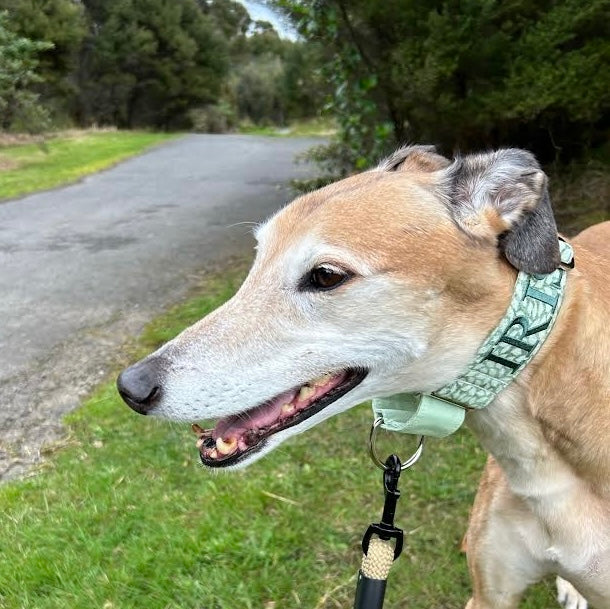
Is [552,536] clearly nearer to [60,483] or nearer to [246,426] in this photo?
[246,426]

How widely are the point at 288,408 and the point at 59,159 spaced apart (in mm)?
17351

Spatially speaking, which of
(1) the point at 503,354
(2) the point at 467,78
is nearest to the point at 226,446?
(1) the point at 503,354

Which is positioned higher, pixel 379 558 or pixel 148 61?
pixel 148 61

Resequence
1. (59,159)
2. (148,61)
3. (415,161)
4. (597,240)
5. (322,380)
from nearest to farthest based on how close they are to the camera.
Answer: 1. (322,380)
2. (415,161)
3. (597,240)
4. (59,159)
5. (148,61)

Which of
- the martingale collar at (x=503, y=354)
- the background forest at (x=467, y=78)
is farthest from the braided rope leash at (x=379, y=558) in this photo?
the background forest at (x=467, y=78)

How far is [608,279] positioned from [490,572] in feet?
3.66

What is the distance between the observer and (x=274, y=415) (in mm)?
2012

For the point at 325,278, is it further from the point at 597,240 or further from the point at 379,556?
the point at 597,240

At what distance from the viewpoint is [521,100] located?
596 centimetres

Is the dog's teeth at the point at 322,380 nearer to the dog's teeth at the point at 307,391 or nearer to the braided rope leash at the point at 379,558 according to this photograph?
the dog's teeth at the point at 307,391

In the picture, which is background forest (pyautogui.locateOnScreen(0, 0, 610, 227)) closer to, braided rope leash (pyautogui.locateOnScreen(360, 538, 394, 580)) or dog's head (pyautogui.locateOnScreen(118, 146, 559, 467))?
dog's head (pyautogui.locateOnScreen(118, 146, 559, 467))

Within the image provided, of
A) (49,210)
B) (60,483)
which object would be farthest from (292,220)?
(49,210)

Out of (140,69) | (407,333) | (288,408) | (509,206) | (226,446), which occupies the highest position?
(140,69)

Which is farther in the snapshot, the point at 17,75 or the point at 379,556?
the point at 17,75
